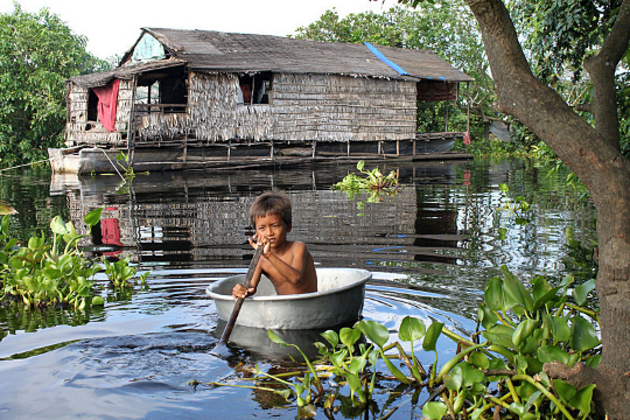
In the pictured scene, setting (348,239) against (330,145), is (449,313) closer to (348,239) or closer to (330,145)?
(348,239)

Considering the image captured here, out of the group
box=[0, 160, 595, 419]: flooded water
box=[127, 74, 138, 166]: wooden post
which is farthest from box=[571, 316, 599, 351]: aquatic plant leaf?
box=[127, 74, 138, 166]: wooden post

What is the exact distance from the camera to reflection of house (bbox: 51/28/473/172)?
17.7 metres

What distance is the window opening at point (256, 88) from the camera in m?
19.5

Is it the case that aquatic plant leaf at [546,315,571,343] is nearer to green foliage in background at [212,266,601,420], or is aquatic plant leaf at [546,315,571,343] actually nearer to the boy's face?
green foliage in background at [212,266,601,420]

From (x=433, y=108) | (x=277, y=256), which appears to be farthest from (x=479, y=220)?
(x=433, y=108)

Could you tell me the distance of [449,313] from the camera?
405cm

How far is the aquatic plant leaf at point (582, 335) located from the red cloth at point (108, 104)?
17.0 meters

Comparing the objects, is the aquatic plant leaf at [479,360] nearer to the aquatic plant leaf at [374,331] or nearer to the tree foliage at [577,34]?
the aquatic plant leaf at [374,331]

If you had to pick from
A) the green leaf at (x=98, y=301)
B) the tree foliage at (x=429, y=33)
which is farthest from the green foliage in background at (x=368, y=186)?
the tree foliage at (x=429, y=33)

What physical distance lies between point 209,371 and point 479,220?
227 inches

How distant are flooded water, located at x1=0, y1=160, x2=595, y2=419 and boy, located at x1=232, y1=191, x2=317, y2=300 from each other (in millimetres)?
405

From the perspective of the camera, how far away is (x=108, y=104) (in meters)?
18.3

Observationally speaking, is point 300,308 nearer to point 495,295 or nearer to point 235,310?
point 235,310

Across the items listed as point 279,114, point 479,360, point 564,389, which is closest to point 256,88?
point 279,114
